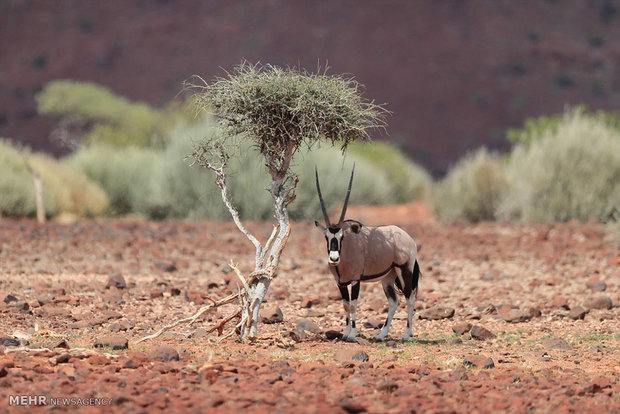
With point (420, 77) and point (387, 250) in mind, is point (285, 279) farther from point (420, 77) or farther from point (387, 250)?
point (420, 77)

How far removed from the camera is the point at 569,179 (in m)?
20.4

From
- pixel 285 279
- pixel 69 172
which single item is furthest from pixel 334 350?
pixel 69 172

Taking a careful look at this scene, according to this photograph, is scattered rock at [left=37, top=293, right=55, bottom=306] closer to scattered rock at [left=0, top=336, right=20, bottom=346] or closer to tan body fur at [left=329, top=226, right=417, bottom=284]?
scattered rock at [left=0, top=336, right=20, bottom=346]

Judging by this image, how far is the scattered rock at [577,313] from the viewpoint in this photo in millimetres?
10102

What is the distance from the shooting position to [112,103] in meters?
52.3

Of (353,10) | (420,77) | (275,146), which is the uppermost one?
(353,10)

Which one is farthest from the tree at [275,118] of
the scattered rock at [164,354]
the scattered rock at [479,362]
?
the scattered rock at [479,362]

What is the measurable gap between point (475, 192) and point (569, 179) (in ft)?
9.00

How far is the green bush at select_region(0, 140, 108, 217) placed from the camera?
2070 cm

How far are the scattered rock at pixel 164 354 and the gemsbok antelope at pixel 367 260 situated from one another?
1.63m

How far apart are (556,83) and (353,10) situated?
54.0 feet

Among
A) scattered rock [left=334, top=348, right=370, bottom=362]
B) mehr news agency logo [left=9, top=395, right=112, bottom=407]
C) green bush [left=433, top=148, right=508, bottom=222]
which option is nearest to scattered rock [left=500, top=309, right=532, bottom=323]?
scattered rock [left=334, top=348, right=370, bottom=362]

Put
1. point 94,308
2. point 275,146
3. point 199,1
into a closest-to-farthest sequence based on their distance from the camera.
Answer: point 275,146
point 94,308
point 199,1

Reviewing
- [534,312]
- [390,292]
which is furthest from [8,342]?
[534,312]
